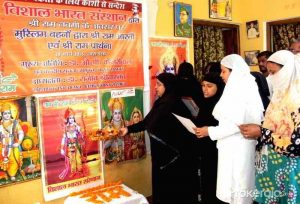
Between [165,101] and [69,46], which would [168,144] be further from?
[69,46]

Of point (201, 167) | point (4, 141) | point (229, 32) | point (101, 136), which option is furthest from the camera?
point (229, 32)

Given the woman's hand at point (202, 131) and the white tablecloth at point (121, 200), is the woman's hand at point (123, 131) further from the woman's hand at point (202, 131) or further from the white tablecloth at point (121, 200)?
the woman's hand at point (202, 131)

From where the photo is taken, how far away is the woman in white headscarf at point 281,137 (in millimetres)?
1857

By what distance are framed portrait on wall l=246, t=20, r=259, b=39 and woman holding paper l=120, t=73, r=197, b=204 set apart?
1857 mm

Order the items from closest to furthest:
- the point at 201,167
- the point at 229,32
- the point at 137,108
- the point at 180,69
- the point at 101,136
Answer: the point at 101,136 → the point at 201,167 → the point at 137,108 → the point at 180,69 → the point at 229,32

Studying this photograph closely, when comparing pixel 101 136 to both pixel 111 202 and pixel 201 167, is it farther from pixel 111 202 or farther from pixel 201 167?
pixel 201 167

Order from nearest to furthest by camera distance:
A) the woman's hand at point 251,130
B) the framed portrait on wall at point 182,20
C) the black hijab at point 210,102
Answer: the woman's hand at point 251,130
the black hijab at point 210,102
the framed portrait on wall at point 182,20

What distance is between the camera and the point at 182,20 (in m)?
3.36

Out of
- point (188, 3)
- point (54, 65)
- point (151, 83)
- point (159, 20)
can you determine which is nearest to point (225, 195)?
point (151, 83)

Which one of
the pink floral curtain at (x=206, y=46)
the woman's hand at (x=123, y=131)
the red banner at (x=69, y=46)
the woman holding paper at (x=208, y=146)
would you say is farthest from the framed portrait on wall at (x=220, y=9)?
the woman's hand at (x=123, y=131)

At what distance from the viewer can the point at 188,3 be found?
3.43 metres

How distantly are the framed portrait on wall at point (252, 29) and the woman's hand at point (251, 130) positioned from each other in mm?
2278

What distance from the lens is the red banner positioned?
7.41 feet

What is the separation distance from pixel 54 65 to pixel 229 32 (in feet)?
8.41
